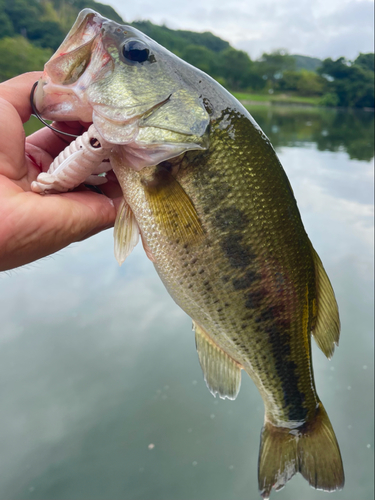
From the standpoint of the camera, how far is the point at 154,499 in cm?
272

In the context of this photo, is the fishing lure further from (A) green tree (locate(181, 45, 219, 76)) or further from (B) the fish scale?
(A) green tree (locate(181, 45, 219, 76))

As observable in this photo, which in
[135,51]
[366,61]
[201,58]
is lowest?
[135,51]

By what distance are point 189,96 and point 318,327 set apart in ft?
4.04

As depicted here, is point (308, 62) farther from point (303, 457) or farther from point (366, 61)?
point (303, 457)

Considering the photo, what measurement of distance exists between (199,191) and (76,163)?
503 mm

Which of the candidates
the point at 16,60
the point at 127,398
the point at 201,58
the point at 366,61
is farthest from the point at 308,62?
the point at 127,398

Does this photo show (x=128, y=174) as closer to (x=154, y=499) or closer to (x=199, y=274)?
(x=199, y=274)

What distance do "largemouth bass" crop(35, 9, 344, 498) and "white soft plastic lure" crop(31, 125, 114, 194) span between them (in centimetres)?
6

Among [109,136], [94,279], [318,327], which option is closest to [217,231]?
[109,136]

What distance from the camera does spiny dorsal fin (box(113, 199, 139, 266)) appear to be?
1.47m

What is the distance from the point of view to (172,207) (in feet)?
4.44

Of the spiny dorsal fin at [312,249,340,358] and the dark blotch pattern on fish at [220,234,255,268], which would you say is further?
the spiny dorsal fin at [312,249,340,358]

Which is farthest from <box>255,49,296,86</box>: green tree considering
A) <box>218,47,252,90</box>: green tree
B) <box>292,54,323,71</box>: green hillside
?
<box>292,54,323,71</box>: green hillside

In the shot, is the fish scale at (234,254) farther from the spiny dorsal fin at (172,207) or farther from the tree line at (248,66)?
the tree line at (248,66)
